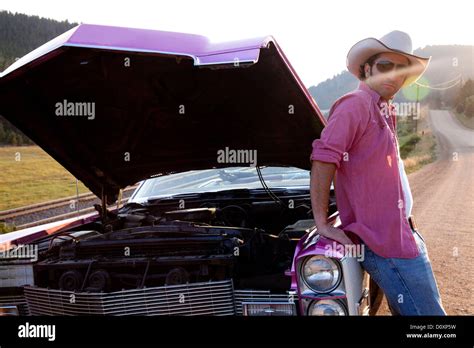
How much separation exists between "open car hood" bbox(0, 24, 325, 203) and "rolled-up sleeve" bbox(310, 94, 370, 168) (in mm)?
518

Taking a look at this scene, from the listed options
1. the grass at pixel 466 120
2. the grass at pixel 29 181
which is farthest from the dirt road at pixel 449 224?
the grass at pixel 466 120

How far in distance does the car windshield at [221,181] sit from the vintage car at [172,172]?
0.15 feet

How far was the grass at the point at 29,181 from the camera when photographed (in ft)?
51.6

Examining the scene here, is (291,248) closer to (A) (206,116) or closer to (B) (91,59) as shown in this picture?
(A) (206,116)

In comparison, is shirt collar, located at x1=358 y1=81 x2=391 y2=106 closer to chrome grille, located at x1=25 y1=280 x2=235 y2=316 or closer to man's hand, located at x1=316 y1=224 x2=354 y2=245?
man's hand, located at x1=316 y1=224 x2=354 y2=245

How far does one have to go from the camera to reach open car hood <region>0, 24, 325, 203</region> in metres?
2.55

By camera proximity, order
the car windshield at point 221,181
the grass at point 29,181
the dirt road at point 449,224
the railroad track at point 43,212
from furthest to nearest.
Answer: the grass at point 29,181
the railroad track at point 43,212
the dirt road at point 449,224
the car windshield at point 221,181

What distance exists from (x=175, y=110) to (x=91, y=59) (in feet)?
2.93

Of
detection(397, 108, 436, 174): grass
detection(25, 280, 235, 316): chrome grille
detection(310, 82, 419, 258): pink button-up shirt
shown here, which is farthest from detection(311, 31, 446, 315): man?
detection(397, 108, 436, 174): grass

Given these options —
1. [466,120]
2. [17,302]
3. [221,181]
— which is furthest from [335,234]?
[466,120]

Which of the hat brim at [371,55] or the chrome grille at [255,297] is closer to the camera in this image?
the hat brim at [371,55]

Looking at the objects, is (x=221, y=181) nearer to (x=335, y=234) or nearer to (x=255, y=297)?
(x=255, y=297)

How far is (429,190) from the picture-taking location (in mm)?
14703

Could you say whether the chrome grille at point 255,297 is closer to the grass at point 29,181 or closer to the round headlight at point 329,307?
the round headlight at point 329,307
